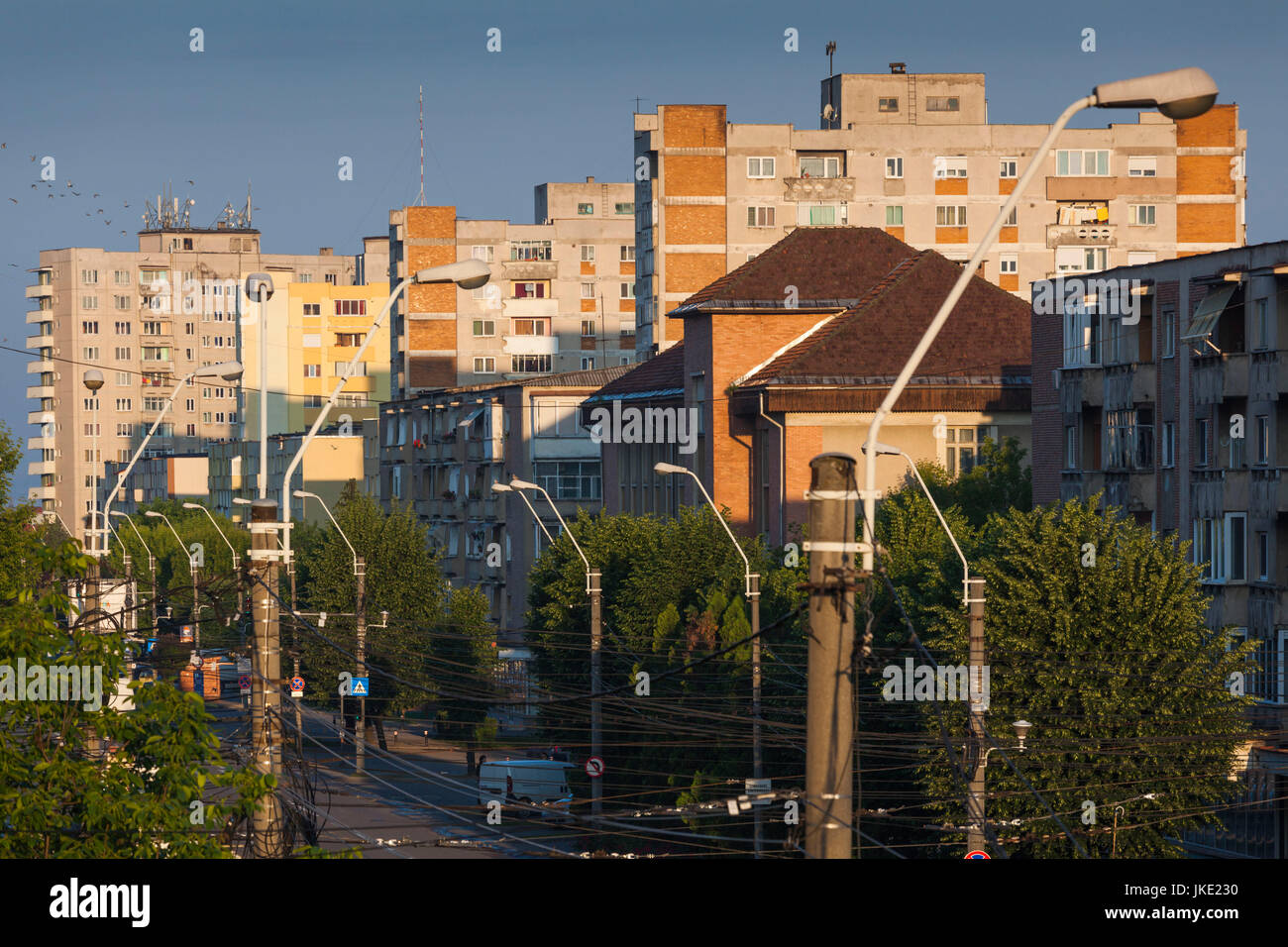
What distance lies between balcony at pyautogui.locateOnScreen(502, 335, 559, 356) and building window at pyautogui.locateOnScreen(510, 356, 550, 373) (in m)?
0.35

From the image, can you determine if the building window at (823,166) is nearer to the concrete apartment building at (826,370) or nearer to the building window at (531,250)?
the concrete apartment building at (826,370)

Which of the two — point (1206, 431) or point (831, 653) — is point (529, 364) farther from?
point (831, 653)

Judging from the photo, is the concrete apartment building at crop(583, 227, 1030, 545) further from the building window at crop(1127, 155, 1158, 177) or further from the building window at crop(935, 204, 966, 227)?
the building window at crop(1127, 155, 1158, 177)

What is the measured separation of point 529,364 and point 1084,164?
55.5 meters

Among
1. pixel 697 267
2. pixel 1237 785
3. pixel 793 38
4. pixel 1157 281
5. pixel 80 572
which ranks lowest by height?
pixel 1237 785

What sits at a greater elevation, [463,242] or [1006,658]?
[463,242]

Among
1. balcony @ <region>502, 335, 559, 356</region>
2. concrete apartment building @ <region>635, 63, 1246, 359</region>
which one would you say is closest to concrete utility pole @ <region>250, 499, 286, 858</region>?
concrete apartment building @ <region>635, 63, 1246, 359</region>

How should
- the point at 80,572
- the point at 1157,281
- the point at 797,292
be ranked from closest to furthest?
the point at 80,572 < the point at 1157,281 < the point at 797,292

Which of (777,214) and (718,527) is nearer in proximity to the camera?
(718,527)

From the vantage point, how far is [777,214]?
11475cm
